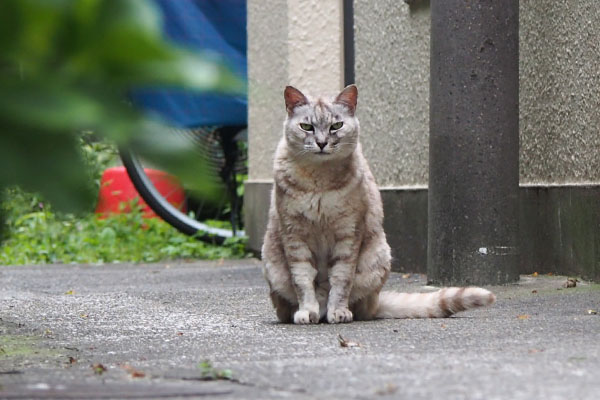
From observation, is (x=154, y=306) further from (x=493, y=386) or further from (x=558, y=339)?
(x=493, y=386)

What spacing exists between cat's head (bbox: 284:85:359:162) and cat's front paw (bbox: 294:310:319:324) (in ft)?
2.29

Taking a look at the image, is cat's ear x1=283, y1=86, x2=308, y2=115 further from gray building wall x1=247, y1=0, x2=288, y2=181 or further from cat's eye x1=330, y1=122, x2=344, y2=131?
gray building wall x1=247, y1=0, x2=288, y2=181

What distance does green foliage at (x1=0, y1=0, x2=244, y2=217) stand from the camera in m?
0.74

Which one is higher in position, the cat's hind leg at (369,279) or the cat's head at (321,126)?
the cat's head at (321,126)

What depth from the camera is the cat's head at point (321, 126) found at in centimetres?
467

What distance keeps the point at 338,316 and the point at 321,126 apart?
2.83 ft

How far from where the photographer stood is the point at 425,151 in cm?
700

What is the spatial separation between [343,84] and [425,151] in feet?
5.58

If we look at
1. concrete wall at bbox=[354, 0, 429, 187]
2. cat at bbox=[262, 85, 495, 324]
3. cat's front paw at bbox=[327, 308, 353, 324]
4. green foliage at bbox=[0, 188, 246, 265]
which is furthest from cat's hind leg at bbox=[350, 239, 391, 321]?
green foliage at bbox=[0, 188, 246, 265]

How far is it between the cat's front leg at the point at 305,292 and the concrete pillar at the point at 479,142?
1.38m

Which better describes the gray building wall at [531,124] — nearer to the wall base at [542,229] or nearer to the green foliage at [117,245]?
the wall base at [542,229]

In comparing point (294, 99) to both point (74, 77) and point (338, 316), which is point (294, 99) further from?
point (74, 77)

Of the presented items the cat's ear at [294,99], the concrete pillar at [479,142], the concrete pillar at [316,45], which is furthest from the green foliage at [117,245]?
the cat's ear at [294,99]

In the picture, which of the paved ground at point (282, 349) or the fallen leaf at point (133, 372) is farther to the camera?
the fallen leaf at point (133, 372)
